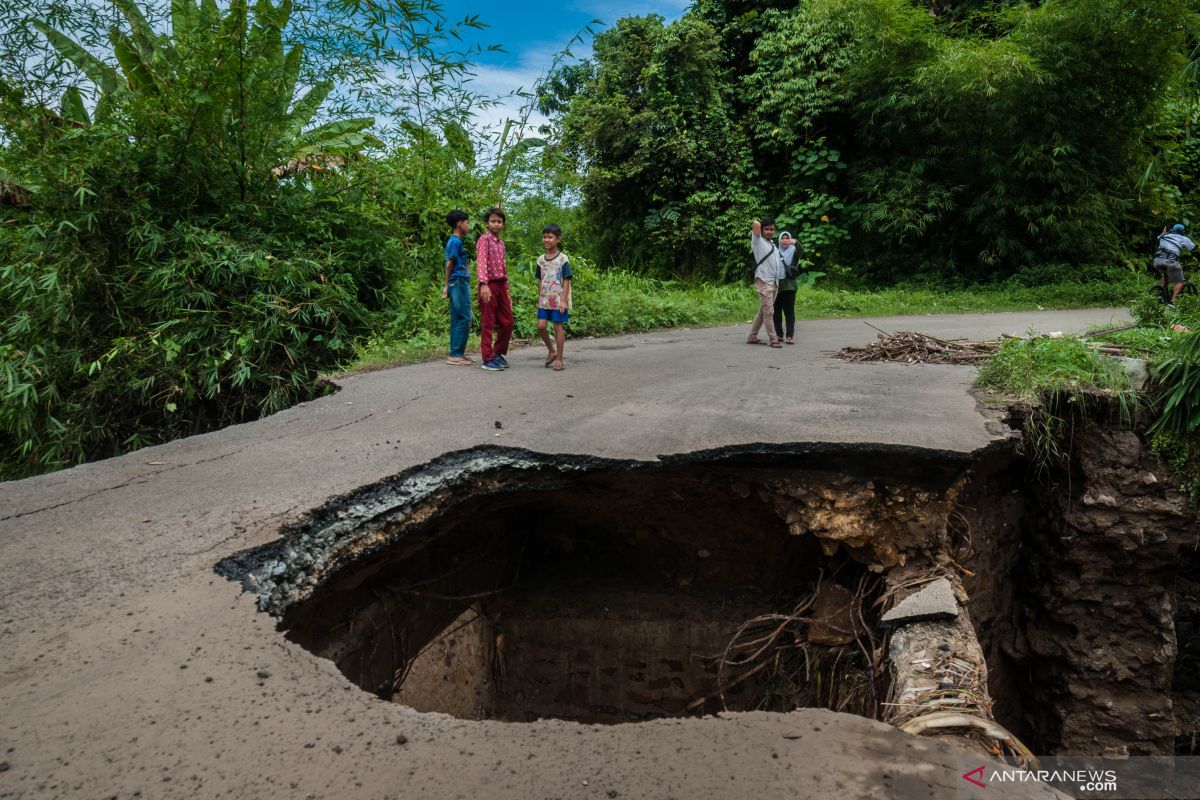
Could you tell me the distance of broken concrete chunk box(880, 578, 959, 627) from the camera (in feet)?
11.6

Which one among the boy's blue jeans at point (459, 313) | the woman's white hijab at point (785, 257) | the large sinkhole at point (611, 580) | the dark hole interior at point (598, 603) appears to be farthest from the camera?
the woman's white hijab at point (785, 257)

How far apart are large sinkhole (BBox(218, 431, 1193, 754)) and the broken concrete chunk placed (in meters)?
0.08

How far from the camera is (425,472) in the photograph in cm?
383

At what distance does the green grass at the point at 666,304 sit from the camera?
28.2 ft

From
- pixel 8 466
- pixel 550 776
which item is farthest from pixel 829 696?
pixel 8 466

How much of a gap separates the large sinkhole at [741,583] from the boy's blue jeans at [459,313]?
2.27 meters

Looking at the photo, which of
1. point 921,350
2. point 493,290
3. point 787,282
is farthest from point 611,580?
point 787,282

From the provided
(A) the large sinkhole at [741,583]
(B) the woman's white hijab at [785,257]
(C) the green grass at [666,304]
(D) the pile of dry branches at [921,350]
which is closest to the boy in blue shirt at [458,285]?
(C) the green grass at [666,304]

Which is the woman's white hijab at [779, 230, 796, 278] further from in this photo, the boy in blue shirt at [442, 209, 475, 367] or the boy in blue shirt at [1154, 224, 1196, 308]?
the boy in blue shirt at [1154, 224, 1196, 308]

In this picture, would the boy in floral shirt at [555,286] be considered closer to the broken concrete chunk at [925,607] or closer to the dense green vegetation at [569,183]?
the dense green vegetation at [569,183]

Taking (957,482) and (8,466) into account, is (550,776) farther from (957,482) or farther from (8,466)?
(8,466)

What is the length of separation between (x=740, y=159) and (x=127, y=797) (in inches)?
669

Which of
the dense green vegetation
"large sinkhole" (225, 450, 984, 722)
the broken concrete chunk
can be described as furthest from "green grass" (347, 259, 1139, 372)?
the broken concrete chunk

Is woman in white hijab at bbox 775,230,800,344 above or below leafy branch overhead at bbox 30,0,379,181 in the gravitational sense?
below
